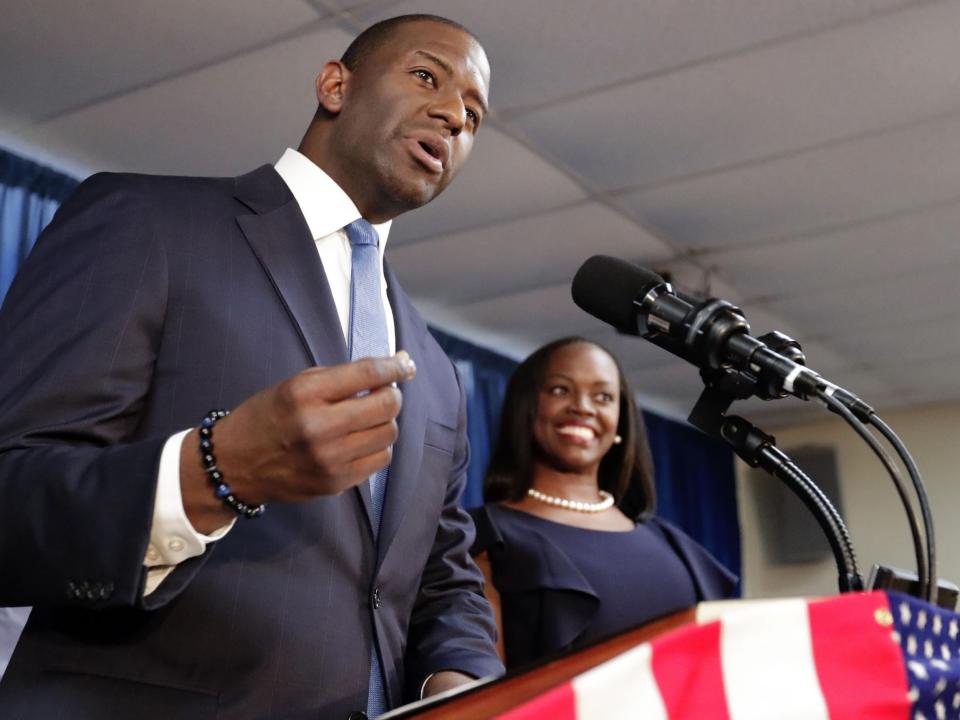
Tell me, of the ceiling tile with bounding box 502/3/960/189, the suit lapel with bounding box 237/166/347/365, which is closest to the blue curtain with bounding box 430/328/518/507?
the ceiling tile with bounding box 502/3/960/189

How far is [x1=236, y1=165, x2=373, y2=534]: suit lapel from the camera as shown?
122cm

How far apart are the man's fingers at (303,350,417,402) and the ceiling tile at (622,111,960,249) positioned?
2.90 metres

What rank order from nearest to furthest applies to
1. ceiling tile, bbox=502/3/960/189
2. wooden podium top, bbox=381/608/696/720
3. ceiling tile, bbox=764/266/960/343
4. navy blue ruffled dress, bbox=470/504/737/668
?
wooden podium top, bbox=381/608/696/720 < navy blue ruffled dress, bbox=470/504/737/668 < ceiling tile, bbox=502/3/960/189 < ceiling tile, bbox=764/266/960/343

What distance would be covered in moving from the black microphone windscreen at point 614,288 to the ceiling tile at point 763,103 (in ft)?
5.34

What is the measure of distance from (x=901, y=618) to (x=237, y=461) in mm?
489

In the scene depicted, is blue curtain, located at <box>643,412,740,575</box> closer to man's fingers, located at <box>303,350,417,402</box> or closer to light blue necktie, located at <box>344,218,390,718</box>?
light blue necktie, located at <box>344,218,390,718</box>

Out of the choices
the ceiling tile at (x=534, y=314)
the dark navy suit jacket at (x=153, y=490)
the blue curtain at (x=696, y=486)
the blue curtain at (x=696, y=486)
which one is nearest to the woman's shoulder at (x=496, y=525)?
the dark navy suit jacket at (x=153, y=490)

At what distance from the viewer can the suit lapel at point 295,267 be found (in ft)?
3.99

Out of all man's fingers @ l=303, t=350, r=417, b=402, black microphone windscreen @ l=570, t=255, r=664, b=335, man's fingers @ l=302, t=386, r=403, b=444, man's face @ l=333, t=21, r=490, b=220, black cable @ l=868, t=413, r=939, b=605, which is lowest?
black cable @ l=868, t=413, r=939, b=605

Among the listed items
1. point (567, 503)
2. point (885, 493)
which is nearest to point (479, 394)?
point (567, 503)

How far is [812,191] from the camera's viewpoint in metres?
3.76

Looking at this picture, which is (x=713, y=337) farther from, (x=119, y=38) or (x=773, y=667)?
(x=119, y=38)

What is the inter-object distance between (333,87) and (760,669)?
105 centimetres

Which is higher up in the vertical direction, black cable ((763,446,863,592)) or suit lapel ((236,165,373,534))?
suit lapel ((236,165,373,534))
